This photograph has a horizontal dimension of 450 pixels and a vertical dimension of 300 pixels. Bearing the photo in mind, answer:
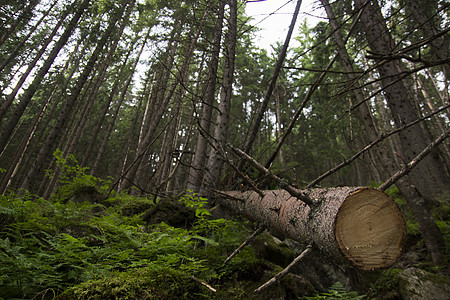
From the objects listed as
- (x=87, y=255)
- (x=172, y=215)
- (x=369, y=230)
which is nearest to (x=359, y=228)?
(x=369, y=230)

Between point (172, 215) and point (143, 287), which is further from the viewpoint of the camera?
point (172, 215)

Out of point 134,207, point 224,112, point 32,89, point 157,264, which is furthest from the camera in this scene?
point 32,89

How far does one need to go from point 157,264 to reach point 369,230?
195 cm

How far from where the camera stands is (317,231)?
1.64 m

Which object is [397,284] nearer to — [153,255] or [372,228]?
[372,228]

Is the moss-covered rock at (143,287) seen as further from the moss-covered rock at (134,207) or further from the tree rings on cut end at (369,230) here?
the moss-covered rock at (134,207)

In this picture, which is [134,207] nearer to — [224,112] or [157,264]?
[224,112]

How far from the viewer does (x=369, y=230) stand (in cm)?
153

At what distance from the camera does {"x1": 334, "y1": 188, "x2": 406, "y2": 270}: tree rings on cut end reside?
1.48m

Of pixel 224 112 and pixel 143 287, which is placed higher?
pixel 224 112

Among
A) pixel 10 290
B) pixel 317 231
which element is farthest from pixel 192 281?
pixel 10 290

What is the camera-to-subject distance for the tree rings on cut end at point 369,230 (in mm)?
1481

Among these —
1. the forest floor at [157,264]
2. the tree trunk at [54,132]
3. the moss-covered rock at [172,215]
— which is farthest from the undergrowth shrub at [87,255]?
the tree trunk at [54,132]

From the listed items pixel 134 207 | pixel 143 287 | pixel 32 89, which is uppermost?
pixel 32 89
